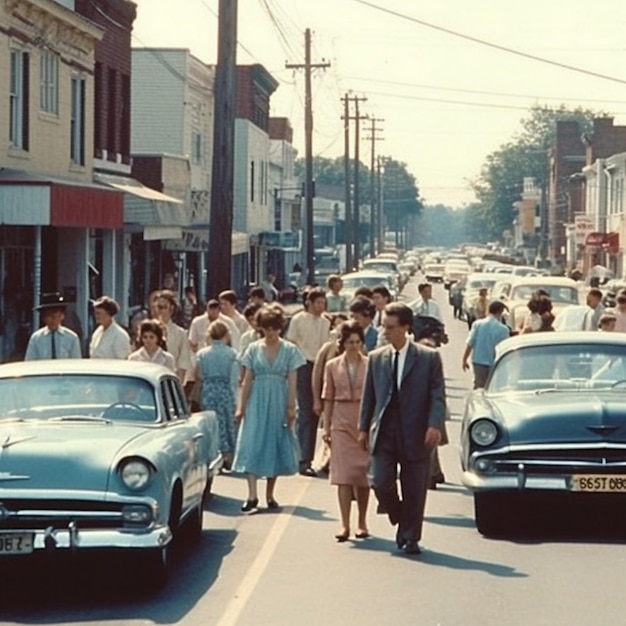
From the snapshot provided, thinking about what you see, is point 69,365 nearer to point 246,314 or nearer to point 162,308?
point 162,308

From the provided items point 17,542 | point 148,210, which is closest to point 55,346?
point 17,542

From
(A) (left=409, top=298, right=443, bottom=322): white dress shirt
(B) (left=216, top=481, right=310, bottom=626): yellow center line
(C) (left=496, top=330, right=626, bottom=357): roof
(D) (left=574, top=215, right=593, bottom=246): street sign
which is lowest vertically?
(B) (left=216, top=481, right=310, bottom=626): yellow center line

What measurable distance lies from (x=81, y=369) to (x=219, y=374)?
4.39m

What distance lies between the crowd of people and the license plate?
3.07m

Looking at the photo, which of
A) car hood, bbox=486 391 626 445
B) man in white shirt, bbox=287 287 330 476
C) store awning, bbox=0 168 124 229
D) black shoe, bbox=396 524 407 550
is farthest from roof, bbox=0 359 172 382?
store awning, bbox=0 168 124 229

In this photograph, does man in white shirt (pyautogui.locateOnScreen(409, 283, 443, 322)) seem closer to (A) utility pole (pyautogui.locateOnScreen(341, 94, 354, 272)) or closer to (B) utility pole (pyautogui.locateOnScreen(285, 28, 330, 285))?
(B) utility pole (pyautogui.locateOnScreen(285, 28, 330, 285))

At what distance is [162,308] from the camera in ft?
60.6

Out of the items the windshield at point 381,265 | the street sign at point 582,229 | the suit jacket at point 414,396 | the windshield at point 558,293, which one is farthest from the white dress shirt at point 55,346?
the street sign at point 582,229

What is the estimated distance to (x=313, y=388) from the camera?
16.6m

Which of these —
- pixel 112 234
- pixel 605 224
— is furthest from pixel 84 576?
→ pixel 605 224

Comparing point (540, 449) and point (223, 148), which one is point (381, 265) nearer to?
point (223, 148)

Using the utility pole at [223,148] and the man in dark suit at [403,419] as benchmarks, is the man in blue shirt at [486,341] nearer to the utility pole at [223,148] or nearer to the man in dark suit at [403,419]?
the utility pole at [223,148]

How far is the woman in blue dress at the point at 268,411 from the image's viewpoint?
49.6ft

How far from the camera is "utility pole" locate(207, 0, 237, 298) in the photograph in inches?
1043
